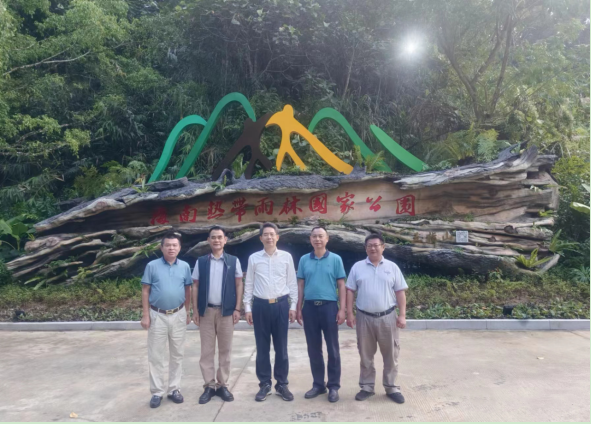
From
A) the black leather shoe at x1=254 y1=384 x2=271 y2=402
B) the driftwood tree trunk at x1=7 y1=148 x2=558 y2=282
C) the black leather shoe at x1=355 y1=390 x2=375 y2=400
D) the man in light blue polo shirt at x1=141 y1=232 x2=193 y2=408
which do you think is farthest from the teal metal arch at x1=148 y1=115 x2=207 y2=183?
the black leather shoe at x1=355 y1=390 x2=375 y2=400

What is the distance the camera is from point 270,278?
3514mm

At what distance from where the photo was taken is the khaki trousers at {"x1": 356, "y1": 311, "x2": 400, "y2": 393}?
3.42 m

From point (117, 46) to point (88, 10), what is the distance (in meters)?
3.54

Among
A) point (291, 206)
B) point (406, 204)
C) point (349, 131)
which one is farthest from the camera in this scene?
point (349, 131)

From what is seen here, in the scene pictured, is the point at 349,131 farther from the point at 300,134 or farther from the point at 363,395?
the point at 363,395

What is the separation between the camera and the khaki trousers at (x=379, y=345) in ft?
11.2

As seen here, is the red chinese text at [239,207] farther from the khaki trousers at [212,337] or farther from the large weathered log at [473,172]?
the khaki trousers at [212,337]

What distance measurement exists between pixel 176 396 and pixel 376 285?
165cm

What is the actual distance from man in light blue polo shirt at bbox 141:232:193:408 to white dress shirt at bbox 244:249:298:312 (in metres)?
0.50

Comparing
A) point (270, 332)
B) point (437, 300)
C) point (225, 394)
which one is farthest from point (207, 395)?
point (437, 300)

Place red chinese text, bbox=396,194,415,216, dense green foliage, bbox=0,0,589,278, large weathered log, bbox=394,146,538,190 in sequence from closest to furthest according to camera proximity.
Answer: large weathered log, bbox=394,146,538,190 < red chinese text, bbox=396,194,415,216 < dense green foliage, bbox=0,0,589,278

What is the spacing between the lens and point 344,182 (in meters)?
8.07

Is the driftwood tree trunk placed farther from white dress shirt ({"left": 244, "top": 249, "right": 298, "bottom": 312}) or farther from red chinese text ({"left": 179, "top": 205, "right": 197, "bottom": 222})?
white dress shirt ({"left": 244, "top": 249, "right": 298, "bottom": 312})

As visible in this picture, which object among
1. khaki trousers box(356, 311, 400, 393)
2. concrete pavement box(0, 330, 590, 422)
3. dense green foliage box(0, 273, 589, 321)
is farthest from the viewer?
dense green foliage box(0, 273, 589, 321)
